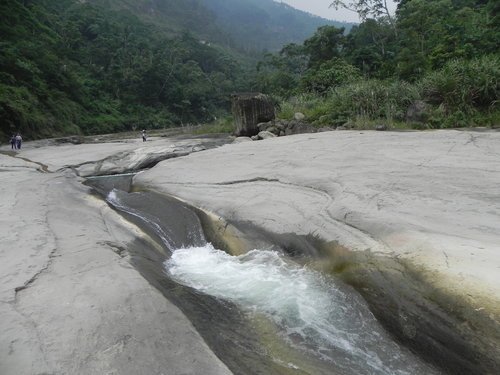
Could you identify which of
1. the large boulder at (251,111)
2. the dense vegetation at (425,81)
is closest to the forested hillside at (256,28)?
the dense vegetation at (425,81)

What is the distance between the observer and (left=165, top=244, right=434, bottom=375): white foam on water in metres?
3.26

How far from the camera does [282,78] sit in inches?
1475

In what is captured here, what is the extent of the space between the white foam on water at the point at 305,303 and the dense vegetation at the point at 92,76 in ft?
72.5

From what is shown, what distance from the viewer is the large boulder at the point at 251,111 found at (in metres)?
16.8

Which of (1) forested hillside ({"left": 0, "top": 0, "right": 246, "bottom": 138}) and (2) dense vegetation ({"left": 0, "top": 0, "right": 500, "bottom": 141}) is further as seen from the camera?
(1) forested hillside ({"left": 0, "top": 0, "right": 246, "bottom": 138})

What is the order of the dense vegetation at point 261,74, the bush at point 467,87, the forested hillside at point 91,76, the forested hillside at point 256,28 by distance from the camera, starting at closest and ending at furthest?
the bush at point 467,87, the dense vegetation at point 261,74, the forested hillside at point 91,76, the forested hillside at point 256,28

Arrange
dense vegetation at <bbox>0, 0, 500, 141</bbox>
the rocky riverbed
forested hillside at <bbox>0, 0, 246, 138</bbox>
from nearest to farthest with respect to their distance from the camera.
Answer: the rocky riverbed → dense vegetation at <bbox>0, 0, 500, 141</bbox> → forested hillside at <bbox>0, 0, 246, 138</bbox>

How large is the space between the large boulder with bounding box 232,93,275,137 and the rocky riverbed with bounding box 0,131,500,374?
28.7 ft

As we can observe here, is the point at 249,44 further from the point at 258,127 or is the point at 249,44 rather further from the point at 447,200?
the point at 447,200

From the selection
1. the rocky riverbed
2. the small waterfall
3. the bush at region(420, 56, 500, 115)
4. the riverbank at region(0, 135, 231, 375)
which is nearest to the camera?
the riverbank at region(0, 135, 231, 375)

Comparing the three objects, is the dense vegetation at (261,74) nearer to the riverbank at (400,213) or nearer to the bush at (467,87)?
the bush at (467,87)

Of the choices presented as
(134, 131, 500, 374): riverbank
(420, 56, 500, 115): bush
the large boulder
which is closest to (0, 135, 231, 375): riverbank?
(134, 131, 500, 374): riverbank

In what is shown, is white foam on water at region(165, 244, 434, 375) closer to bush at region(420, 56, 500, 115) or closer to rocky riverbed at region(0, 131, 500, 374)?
rocky riverbed at region(0, 131, 500, 374)

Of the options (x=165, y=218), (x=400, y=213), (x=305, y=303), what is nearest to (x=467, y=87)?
(x=400, y=213)
